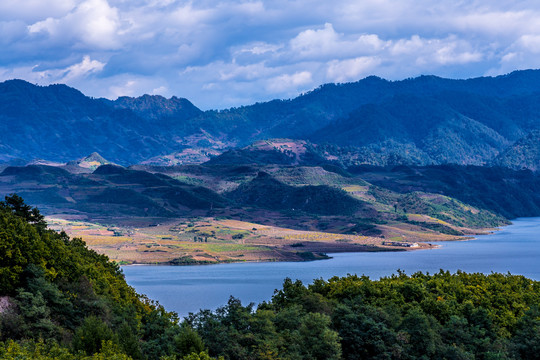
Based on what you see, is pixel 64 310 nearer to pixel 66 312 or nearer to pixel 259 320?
pixel 66 312

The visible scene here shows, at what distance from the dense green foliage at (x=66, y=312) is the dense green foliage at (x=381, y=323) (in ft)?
17.6

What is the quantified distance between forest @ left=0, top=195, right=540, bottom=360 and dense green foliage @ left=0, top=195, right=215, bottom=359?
12 cm

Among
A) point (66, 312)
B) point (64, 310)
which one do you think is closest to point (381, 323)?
point (66, 312)

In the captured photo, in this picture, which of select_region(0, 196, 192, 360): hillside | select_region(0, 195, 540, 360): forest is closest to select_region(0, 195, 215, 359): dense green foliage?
select_region(0, 196, 192, 360): hillside

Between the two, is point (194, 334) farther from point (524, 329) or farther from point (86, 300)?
point (524, 329)

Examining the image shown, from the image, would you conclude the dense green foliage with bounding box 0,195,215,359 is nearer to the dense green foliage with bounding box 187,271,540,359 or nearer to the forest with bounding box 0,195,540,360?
the forest with bounding box 0,195,540,360

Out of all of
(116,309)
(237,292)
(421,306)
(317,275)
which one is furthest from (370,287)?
(317,275)

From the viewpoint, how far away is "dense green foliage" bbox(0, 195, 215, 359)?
62734mm

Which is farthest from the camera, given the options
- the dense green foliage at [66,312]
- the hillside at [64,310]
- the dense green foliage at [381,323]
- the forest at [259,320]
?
the dense green foliage at [381,323]

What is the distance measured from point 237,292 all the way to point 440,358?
9063cm

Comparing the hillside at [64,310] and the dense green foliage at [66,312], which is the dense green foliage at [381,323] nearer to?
the dense green foliage at [66,312]

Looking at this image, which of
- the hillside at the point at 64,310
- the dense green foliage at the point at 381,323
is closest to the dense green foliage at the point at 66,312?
the hillside at the point at 64,310

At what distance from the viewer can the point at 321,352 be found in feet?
222

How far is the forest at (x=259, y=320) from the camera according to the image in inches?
2562
